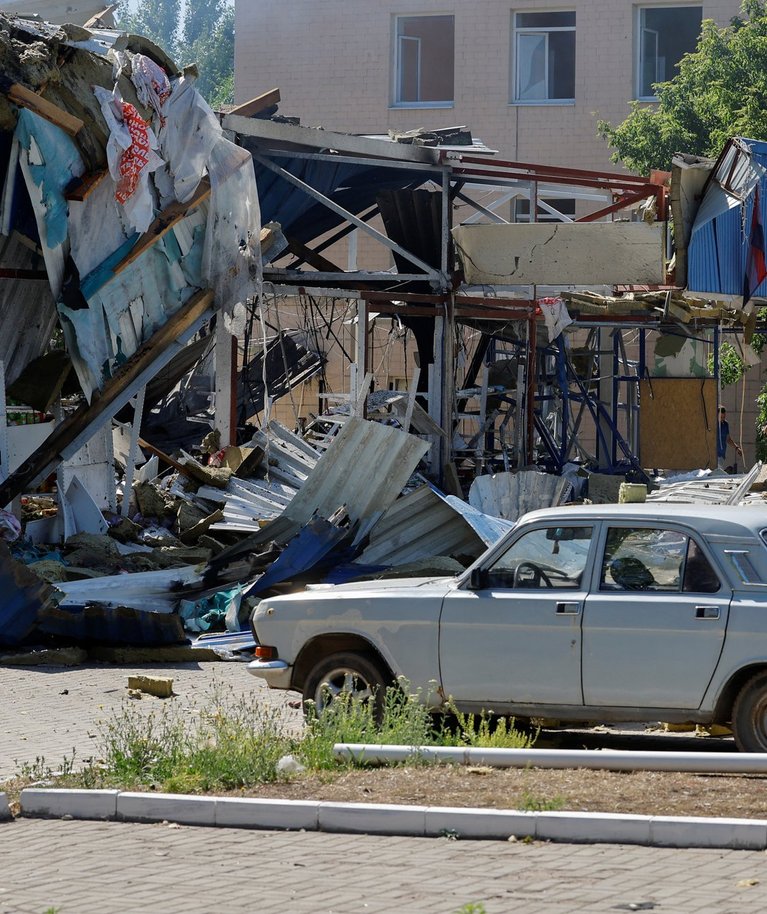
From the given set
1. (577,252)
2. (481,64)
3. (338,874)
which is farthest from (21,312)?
(481,64)

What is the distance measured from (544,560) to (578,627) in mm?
522

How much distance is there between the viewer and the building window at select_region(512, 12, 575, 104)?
3681cm

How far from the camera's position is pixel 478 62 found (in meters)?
36.8

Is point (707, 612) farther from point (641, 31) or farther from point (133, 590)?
point (641, 31)

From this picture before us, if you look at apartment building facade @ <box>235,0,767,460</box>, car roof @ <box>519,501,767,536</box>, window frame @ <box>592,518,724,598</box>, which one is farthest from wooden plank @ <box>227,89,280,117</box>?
apartment building facade @ <box>235,0,767,460</box>

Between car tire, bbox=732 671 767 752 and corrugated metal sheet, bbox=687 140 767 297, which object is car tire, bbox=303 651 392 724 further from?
corrugated metal sheet, bbox=687 140 767 297

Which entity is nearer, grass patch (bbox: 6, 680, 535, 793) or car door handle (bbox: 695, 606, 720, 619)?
grass patch (bbox: 6, 680, 535, 793)

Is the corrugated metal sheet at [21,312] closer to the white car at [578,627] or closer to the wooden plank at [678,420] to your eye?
the white car at [578,627]

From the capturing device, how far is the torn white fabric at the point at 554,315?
20.4 m

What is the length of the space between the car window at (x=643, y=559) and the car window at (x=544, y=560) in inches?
5.7

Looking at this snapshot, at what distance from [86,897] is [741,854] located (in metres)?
2.68

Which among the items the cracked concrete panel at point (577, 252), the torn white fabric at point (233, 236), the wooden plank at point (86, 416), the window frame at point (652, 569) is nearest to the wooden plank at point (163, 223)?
the torn white fabric at point (233, 236)

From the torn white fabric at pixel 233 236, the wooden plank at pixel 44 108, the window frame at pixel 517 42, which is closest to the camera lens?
the wooden plank at pixel 44 108

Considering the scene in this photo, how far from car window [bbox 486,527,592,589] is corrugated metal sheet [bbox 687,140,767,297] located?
10597mm
